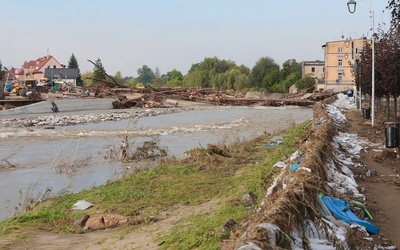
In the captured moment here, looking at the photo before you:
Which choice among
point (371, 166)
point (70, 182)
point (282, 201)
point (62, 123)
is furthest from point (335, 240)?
point (62, 123)

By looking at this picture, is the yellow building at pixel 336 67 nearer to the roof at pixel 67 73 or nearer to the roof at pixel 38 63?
the roof at pixel 67 73

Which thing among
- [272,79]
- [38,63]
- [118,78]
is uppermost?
[38,63]

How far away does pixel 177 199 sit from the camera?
386 inches

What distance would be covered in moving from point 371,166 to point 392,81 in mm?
7731

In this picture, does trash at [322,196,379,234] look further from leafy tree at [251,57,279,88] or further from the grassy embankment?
leafy tree at [251,57,279,88]

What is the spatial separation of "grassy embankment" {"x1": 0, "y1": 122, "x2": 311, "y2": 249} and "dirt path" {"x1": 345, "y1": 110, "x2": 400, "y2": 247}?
1.88 meters

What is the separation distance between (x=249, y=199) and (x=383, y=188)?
2986 mm

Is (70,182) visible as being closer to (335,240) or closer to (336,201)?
(336,201)

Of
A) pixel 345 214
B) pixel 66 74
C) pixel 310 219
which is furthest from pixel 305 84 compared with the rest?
pixel 310 219

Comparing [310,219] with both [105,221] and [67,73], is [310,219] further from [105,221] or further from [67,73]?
[67,73]

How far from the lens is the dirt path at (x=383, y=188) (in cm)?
700

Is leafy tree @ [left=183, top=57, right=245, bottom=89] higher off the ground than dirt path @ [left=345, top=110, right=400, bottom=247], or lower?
higher

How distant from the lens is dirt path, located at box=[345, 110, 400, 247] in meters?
7.00

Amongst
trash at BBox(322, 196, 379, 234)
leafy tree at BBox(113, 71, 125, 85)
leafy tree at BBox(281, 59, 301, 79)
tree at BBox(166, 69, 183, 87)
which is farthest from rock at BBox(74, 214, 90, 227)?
leafy tree at BBox(113, 71, 125, 85)
